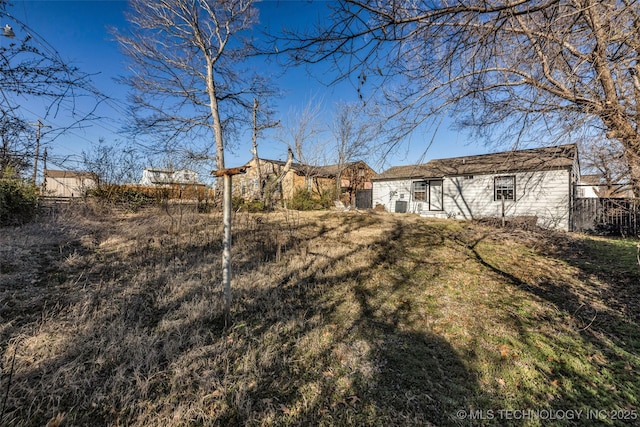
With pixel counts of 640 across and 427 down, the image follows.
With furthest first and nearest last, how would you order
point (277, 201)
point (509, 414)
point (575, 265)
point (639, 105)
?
point (277, 201)
point (575, 265)
point (639, 105)
point (509, 414)

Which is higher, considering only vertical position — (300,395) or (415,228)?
(415,228)

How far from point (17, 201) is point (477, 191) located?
16.5m

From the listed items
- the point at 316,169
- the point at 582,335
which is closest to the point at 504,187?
the point at 582,335

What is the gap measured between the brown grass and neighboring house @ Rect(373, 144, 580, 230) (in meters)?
5.82

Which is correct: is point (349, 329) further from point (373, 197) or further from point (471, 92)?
point (373, 197)

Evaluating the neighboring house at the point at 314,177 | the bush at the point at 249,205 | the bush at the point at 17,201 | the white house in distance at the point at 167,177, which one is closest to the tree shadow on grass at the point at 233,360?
the bush at the point at 17,201

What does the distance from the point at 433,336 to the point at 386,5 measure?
3.31 m

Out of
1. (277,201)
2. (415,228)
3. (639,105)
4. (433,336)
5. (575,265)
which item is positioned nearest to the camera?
(433,336)

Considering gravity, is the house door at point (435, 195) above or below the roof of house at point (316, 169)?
below

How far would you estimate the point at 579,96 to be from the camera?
11.3 ft

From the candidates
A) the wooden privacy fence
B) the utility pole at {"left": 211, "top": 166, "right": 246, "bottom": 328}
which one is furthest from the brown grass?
the wooden privacy fence

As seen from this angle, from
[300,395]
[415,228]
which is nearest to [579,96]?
[300,395]

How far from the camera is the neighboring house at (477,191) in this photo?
33.8ft

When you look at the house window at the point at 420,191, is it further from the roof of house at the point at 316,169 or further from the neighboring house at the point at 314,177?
the roof of house at the point at 316,169
